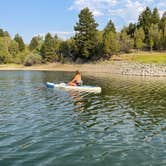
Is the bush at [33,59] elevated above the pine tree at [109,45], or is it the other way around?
the pine tree at [109,45]

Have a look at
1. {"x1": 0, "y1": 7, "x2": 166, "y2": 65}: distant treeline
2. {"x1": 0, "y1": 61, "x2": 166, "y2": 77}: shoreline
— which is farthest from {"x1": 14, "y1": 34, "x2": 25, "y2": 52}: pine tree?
{"x1": 0, "y1": 61, "x2": 166, "y2": 77}: shoreline

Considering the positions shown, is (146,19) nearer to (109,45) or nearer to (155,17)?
(155,17)

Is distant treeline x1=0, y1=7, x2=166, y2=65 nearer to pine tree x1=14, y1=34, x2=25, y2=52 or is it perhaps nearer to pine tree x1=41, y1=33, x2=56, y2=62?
pine tree x1=41, y1=33, x2=56, y2=62

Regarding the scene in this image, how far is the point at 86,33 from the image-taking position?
380 feet

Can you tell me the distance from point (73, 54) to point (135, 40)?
913 inches

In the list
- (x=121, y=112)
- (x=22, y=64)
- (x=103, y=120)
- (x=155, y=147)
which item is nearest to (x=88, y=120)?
(x=103, y=120)

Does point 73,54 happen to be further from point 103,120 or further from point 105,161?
point 105,161

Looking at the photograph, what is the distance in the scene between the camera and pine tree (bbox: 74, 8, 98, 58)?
113125 mm

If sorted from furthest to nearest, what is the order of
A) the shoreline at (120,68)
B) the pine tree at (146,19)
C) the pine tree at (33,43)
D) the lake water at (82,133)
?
the pine tree at (33,43)
the pine tree at (146,19)
the shoreline at (120,68)
the lake water at (82,133)

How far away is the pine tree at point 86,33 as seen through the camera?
11312 cm

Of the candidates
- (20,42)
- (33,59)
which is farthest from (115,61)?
(20,42)

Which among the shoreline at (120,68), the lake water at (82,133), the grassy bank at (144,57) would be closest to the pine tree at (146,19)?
the grassy bank at (144,57)

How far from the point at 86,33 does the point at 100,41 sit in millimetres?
6967

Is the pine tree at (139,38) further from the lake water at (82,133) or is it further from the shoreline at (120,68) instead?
the lake water at (82,133)
